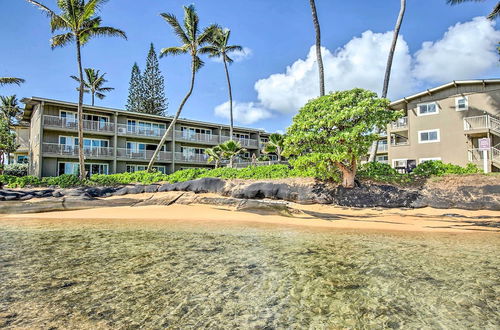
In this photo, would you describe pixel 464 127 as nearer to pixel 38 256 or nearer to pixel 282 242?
pixel 282 242

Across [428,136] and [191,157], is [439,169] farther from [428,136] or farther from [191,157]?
[191,157]

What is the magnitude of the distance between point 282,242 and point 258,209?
5.51 meters

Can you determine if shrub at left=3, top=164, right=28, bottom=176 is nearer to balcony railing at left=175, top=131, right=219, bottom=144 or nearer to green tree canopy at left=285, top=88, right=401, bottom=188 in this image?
balcony railing at left=175, top=131, right=219, bottom=144

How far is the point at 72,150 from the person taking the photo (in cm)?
2488

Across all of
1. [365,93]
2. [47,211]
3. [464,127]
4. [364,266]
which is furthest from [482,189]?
[47,211]

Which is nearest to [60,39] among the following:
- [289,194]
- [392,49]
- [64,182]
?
[64,182]

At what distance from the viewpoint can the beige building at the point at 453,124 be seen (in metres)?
20.1

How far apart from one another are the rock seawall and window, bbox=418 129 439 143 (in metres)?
12.2

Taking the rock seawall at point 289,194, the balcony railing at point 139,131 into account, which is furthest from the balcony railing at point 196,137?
the rock seawall at point 289,194

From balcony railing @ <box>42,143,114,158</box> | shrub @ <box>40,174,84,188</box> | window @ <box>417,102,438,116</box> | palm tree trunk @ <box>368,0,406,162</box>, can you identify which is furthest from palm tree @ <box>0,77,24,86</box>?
window @ <box>417,102,438,116</box>

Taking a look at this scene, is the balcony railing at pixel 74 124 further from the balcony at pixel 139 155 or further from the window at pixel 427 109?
the window at pixel 427 109

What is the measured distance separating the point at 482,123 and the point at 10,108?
52.2m

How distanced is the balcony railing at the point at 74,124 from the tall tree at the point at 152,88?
17430 mm

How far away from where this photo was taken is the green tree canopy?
12234mm
